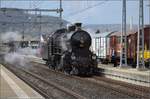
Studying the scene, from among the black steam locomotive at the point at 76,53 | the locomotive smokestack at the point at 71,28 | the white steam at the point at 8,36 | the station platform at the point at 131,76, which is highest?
the locomotive smokestack at the point at 71,28

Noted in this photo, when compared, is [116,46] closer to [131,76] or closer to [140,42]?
[140,42]

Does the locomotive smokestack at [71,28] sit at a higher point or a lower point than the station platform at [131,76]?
higher

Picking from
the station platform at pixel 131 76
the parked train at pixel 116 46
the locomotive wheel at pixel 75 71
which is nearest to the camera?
the station platform at pixel 131 76

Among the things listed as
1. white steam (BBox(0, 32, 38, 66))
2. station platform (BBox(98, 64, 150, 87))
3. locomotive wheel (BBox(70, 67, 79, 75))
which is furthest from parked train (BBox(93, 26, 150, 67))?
white steam (BBox(0, 32, 38, 66))

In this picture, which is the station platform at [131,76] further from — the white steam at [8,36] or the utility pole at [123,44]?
the white steam at [8,36]

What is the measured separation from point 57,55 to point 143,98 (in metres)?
17.9

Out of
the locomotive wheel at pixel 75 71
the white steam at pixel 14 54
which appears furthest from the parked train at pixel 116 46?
the white steam at pixel 14 54

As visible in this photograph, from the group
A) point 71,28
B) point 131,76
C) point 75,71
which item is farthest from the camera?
point 71,28

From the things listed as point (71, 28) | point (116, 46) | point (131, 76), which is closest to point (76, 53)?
point (71, 28)

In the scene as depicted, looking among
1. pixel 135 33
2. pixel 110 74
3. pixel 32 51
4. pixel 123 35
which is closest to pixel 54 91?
pixel 110 74

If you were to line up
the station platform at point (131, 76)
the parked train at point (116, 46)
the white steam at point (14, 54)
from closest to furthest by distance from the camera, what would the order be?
the station platform at point (131, 76)
the parked train at point (116, 46)
the white steam at point (14, 54)

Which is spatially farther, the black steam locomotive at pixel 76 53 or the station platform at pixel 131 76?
the black steam locomotive at pixel 76 53

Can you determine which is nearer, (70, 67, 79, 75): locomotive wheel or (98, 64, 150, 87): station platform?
(98, 64, 150, 87): station platform

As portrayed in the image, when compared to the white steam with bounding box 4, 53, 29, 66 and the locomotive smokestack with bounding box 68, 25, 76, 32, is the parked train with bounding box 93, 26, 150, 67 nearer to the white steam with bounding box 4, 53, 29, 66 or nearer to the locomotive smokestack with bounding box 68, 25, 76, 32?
the locomotive smokestack with bounding box 68, 25, 76, 32
